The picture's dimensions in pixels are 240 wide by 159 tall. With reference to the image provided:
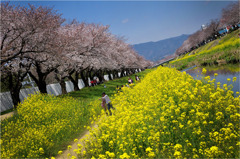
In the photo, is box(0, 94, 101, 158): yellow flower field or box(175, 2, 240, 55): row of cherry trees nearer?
box(0, 94, 101, 158): yellow flower field

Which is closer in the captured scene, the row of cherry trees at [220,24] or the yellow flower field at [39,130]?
the yellow flower field at [39,130]

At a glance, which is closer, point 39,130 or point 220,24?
point 39,130

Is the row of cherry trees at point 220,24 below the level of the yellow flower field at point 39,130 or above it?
above

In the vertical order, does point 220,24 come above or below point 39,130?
above

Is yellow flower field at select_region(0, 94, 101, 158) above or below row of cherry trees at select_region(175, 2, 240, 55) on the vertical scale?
below

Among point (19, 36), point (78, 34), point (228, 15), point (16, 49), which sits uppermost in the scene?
point (228, 15)

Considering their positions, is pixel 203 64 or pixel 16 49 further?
pixel 203 64

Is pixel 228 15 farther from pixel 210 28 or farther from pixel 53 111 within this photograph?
pixel 53 111

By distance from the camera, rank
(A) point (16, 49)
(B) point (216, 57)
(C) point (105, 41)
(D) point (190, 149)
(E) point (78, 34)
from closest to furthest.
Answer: (D) point (190, 149) < (A) point (16, 49) < (B) point (216, 57) < (E) point (78, 34) < (C) point (105, 41)

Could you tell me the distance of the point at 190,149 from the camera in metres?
4.51

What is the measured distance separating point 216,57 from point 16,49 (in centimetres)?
2265

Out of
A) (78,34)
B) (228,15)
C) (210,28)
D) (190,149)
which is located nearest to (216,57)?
(78,34)

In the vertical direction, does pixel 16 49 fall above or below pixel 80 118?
above

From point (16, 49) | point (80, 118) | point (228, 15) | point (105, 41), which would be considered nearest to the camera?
point (80, 118)
